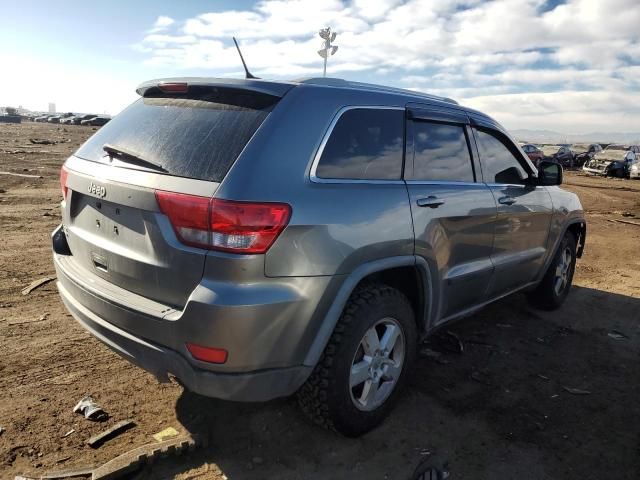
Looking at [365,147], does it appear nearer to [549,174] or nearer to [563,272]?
[549,174]

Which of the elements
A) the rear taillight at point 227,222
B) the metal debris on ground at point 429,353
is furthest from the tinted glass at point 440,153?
the metal debris on ground at point 429,353

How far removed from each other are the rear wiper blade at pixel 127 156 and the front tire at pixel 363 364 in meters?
1.20

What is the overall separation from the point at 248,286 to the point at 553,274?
390 centimetres

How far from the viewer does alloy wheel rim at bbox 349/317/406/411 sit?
9.25 feet

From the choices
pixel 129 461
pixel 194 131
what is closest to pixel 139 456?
pixel 129 461

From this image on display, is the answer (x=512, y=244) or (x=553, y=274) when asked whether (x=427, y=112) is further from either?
(x=553, y=274)

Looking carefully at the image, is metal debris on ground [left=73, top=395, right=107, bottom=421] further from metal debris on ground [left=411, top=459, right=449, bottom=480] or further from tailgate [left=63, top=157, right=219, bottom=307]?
metal debris on ground [left=411, top=459, right=449, bottom=480]

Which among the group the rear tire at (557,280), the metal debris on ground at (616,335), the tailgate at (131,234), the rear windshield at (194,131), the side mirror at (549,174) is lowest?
the metal debris on ground at (616,335)

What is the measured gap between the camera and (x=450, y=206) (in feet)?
10.8

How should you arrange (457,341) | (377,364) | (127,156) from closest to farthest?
1. (127,156)
2. (377,364)
3. (457,341)

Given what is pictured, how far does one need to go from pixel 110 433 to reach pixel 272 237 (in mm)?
1527

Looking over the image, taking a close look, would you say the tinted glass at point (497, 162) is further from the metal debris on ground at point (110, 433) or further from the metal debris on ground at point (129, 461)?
the metal debris on ground at point (110, 433)

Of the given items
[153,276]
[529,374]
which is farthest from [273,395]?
[529,374]

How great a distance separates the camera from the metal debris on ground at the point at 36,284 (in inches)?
187
